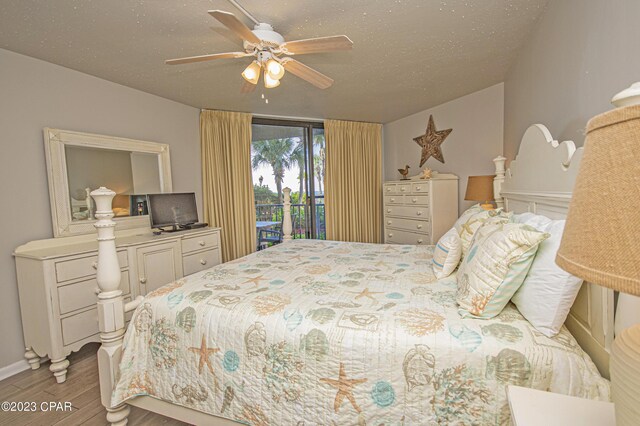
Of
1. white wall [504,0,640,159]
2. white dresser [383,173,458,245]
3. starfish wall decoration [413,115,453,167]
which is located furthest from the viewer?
starfish wall decoration [413,115,453,167]

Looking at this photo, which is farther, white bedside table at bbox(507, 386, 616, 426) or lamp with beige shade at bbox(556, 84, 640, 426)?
white bedside table at bbox(507, 386, 616, 426)

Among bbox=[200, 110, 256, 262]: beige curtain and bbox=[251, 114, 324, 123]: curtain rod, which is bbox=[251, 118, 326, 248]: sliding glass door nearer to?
bbox=[251, 114, 324, 123]: curtain rod

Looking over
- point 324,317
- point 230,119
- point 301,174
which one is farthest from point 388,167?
point 324,317

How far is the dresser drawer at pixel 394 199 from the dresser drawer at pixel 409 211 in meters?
0.07

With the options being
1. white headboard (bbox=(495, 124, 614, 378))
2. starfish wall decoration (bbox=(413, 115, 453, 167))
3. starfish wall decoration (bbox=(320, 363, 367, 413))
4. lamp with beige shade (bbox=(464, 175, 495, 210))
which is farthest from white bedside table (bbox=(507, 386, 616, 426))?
starfish wall decoration (bbox=(413, 115, 453, 167))

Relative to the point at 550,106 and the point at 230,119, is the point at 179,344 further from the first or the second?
the point at 230,119

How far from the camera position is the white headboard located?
3.42ft

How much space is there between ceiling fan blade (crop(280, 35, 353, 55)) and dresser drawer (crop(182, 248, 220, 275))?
2218 mm

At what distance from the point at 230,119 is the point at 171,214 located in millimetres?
1455

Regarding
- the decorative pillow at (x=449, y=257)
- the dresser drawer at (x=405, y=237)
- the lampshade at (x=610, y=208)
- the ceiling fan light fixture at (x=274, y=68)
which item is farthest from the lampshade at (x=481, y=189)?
the lampshade at (x=610, y=208)

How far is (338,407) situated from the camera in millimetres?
1182

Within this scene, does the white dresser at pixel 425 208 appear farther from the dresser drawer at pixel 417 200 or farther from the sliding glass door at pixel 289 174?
the sliding glass door at pixel 289 174

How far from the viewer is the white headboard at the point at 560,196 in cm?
104

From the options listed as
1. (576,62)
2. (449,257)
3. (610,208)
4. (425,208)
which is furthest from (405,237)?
(610,208)
